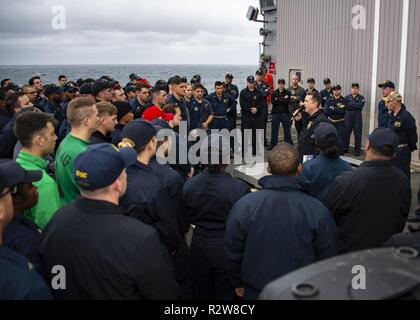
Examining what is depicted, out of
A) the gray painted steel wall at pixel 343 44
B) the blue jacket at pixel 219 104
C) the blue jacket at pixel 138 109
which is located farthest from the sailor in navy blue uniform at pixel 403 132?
→ the blue jacket at pixel 219 104

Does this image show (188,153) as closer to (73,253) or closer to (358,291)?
(73,253)

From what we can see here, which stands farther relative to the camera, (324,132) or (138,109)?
(138,109)

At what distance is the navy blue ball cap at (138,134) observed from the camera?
3379mm

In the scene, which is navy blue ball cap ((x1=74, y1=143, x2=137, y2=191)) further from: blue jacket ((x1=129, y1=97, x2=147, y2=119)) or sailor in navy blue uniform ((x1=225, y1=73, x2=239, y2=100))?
sailor in navy blue uniform ((x1=225, y1=73, x2=239, y2=100))

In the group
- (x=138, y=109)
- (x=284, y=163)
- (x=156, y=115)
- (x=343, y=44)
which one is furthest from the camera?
(x=343, y=44)

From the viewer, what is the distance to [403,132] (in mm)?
6875

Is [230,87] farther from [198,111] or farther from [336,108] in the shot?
[198,111]

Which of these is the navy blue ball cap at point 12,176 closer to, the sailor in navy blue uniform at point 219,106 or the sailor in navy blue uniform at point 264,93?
the sailor in navy blue uniform at point 219,106

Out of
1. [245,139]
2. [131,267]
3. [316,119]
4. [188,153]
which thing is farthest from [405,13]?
[131,267]

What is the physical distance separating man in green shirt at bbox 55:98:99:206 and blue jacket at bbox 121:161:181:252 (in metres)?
0.61

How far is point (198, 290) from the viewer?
3594mm

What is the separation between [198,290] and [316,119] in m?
3.26

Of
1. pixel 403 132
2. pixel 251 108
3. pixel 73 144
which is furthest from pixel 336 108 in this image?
pixel 73 144

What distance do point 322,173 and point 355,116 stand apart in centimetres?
801
